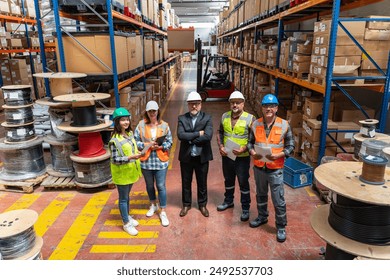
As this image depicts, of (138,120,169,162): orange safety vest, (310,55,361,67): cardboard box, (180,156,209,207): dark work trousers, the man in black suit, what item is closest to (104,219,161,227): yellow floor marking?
(180,156,209,207): dark work trousers

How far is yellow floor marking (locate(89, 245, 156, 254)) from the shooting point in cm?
423

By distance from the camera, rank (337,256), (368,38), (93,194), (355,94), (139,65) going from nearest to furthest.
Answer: (337,256), (368,38), (93,194), (355,94), (139,65)

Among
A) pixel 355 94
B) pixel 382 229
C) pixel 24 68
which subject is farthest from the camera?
pixel 24 68

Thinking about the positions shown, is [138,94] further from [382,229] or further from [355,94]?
[382,229]

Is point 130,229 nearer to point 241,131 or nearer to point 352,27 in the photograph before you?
point 241,131

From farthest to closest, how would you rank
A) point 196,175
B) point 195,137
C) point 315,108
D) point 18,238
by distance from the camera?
point 315,108
point 196,175
point 195,137
point 18,238

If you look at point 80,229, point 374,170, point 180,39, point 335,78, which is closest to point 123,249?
point 80,229

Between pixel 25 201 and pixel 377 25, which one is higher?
pixel 377 25

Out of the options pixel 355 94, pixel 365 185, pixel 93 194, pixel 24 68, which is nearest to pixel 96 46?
pixel 93 194

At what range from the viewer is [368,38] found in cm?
543

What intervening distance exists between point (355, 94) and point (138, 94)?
20.6 feet

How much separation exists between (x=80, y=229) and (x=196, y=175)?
6.48 feet

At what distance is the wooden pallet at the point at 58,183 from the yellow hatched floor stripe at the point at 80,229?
0.59 metres

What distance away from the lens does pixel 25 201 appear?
5676 mm
